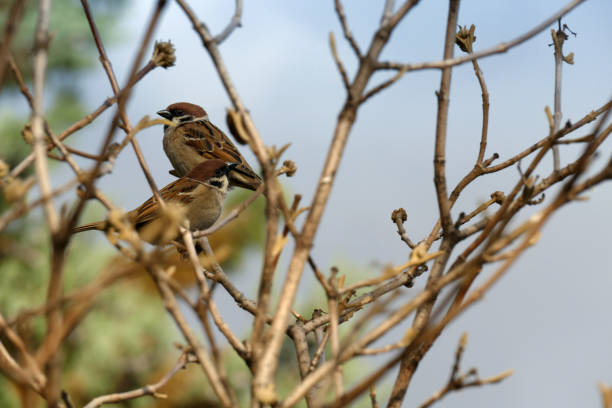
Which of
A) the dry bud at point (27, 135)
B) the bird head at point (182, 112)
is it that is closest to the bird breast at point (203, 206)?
the bird head at point (182, 112)

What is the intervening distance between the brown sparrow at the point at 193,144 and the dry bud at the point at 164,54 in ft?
5.19

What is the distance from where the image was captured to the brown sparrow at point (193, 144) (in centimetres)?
276

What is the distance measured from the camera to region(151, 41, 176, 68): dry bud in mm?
1040

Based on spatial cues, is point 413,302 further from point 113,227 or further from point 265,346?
point 113,227

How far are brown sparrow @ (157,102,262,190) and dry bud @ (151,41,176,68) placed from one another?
5.19 ft

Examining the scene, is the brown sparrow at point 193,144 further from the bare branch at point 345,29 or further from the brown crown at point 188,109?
the bare branch at point 345,29

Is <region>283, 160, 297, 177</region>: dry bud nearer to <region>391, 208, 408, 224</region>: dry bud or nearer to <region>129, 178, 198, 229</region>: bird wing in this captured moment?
<region>391, 208, 408, 224</region>: dry bud

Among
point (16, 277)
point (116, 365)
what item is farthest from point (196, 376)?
point (16, 277)

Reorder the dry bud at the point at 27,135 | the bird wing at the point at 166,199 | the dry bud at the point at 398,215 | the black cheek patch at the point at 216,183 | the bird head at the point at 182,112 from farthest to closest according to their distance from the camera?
the bird head at the point at 182,112 < the black cheek patch at the point at 216,183 < the bird wing at the point at 166,199 < the dry bud at the point at 398,215 < the dry bud at the point at 27,135

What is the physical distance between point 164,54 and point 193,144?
1782 millimetres

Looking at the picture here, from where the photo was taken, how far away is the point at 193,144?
2809 mm

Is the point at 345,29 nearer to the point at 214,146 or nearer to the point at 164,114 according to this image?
the point at 214,146

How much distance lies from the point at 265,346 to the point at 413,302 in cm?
13

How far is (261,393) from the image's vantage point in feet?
2.00
